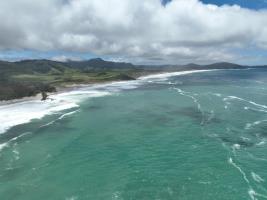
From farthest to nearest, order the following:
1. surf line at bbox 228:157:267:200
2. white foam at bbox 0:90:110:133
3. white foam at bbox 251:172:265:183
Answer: white foam at bbox 0:90:110:133
white foam at bbox 251:172:265:183
surf line at bbox 228:157:267:200

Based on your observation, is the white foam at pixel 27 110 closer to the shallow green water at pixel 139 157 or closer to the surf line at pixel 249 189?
the shallow green water at pixel 139 157

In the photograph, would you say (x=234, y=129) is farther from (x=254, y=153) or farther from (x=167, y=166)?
(x=167, y=166)

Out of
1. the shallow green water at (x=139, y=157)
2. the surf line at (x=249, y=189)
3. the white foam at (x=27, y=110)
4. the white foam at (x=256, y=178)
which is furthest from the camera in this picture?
the white foam at (x=27, y=110)

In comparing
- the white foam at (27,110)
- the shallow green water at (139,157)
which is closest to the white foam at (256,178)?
the shallow green water at (139,157)

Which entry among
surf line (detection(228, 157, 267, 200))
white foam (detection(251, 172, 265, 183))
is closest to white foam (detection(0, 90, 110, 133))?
surf line (detection(228, 157, 267, 200))

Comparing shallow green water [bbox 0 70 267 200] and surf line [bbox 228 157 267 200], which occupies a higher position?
shallow green water [bbox 0 70 267 200]

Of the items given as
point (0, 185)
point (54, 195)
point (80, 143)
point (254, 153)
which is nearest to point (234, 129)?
point (254, 153)

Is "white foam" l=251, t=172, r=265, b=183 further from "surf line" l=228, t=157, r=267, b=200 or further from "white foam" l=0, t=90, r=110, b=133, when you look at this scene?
"white foam" l=0, t=90, r=110, b=133

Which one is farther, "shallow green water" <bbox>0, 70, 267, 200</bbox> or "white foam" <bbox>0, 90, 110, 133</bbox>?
"white foam" <bbox>0, 90, 110, 133</bbox>

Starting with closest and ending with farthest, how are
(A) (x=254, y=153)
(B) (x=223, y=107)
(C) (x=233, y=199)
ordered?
(C) (x=233, y=199) → (A) (x=254, y=153) → (B) (x=223, y=107)
